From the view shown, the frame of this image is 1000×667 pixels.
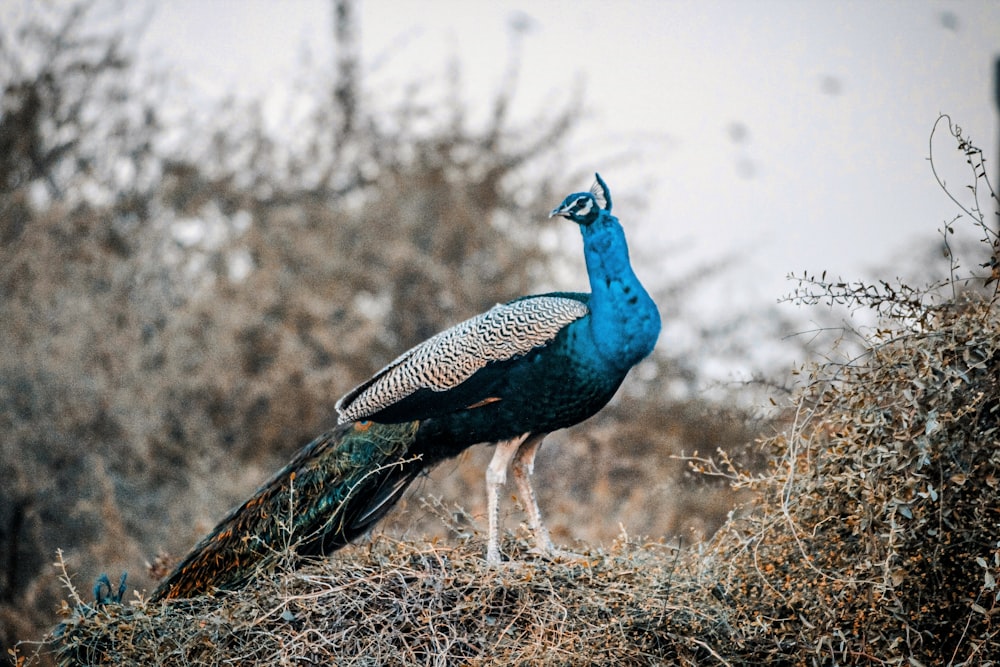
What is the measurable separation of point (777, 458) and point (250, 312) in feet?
28.0

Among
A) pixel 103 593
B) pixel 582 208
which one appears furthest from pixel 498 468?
pixel 103 593

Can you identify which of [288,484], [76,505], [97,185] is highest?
[97,185]

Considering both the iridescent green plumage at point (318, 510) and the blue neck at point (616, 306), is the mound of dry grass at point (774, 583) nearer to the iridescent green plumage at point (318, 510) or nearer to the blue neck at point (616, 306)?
the iridescent green plumage at point (318, 510)

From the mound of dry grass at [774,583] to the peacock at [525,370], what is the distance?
496 mm

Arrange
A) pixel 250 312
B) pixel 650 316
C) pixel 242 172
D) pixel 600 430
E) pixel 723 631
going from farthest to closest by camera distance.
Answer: pixel 242 172 → pixel 250 312 → pixel 600 430 → pixel 650 316 → pixel 723 631

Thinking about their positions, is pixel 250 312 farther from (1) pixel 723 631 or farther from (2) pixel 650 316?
(1) pixel 723 631

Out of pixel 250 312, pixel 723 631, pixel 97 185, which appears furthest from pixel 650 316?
pixel 97 185

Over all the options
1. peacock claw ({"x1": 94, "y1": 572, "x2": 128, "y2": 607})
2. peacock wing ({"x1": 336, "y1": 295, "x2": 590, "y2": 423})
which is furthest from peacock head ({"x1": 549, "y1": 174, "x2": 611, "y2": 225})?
peacock claw ({"x1": 94, "y1": 572, "x2": 128, "y2": 607})

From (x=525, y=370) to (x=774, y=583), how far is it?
1322 millimetres

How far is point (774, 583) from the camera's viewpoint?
12.6ft

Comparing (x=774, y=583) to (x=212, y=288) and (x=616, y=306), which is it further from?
(x=212, y=288)

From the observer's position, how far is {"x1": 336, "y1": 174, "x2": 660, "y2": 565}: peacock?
458 centimetres

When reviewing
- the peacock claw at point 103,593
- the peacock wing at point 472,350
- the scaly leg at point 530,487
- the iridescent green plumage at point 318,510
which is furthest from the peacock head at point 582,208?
the peacock claw at point 103,593

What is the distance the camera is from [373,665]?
383cm
